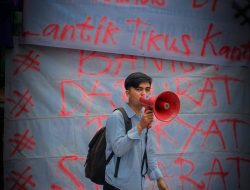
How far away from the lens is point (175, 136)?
4.93 meters

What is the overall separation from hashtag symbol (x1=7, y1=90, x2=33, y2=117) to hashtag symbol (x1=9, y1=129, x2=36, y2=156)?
0.26 m

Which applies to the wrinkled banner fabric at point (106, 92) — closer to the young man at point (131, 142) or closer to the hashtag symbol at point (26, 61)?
the hashtag symbol at point (26, 61)

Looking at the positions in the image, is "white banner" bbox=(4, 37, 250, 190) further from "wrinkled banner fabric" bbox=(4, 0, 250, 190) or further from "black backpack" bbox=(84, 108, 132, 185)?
"black backpack" bbox=(84, 108, 132, 185)

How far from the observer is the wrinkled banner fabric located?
447 cm

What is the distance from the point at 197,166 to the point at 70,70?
2.17m

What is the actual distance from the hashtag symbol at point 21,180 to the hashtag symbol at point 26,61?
1.22m

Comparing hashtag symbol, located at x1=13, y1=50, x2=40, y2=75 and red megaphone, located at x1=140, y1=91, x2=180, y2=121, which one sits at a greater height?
hashtag symbol, located at x1=13, y1=50, x2=40, y2=75

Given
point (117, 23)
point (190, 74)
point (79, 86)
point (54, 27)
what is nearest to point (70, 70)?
point (79, 86)

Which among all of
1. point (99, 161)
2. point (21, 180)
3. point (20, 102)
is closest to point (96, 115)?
point (20, 102)

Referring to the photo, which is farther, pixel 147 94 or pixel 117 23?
pixel 117 23

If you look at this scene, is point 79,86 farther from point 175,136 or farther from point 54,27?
point 175,136

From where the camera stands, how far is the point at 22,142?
4.49m

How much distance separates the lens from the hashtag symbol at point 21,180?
4.50m

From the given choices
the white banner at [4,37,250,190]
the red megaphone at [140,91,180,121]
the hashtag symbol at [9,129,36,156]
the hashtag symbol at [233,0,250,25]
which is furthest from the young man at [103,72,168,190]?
the hashtag symbol at [233,0,250,25]
